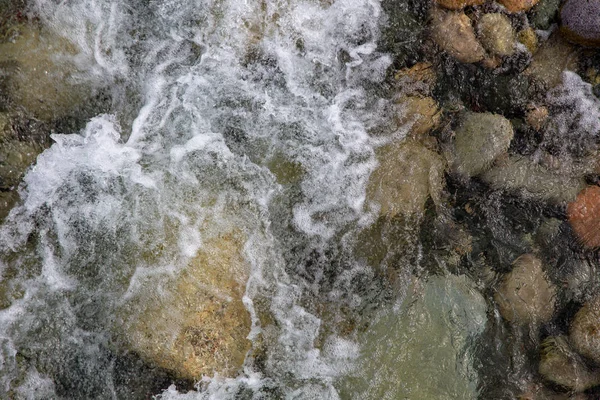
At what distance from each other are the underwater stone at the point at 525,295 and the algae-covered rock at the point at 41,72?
4.30m

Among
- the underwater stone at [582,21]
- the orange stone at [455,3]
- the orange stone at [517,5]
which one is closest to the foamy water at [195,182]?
the orange stone at [455,3]

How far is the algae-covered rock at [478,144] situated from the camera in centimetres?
487

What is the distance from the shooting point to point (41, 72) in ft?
14.1

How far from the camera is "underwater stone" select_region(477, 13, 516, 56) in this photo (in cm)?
497

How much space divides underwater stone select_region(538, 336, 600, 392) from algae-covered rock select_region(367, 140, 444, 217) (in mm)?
1739

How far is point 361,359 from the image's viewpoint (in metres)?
4.42

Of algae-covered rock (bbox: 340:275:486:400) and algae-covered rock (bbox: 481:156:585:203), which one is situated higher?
algae-covered rock (bbox: 481:156:585:203)

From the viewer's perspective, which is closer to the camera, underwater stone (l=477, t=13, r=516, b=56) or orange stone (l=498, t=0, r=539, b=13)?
underwater stone (l=477, t=13, r=516, b=56)

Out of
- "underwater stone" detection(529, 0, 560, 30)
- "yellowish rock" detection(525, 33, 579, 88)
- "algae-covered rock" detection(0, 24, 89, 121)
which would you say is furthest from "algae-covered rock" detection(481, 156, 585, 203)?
"algae-covered rock" detection(0, 24, 89, 121)

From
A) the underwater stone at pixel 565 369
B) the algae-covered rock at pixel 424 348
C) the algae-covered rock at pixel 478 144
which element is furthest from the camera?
the algae-covered rock at pixel 478 144

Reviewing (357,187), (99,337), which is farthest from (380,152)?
(99,337)

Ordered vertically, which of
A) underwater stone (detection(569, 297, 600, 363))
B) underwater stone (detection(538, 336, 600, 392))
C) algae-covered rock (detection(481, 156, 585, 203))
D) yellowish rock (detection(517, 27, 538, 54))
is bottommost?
underwater stone (detection(538, 336, 600, 392))

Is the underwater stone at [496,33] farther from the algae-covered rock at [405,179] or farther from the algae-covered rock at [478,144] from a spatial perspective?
the algae-covered rock at [405,179]

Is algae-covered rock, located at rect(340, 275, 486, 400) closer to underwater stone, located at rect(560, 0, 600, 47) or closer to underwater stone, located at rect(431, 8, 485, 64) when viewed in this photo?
underwater stone, located at rect(431, 8, 485, 64)
